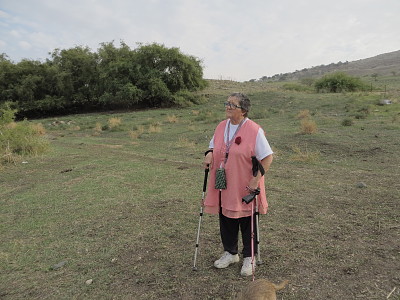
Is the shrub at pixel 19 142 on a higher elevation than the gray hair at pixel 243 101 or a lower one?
lower

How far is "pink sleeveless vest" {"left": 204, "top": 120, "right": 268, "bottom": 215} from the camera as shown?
3547 millimetres

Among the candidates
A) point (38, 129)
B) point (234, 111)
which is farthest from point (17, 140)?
point (234, 111)

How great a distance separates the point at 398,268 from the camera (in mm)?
3783

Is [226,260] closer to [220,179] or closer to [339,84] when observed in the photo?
[220,179]

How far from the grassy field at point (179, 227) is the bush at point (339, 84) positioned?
2401cm

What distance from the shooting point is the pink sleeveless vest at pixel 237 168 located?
3547 millimetres

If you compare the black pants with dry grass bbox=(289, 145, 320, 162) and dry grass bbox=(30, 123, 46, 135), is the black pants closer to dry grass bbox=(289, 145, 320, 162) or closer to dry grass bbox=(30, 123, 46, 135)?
dry grass bbox=(289, 145, 320, 162)

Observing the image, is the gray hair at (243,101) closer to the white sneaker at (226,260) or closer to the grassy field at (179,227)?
the white sneaker at (226,260)

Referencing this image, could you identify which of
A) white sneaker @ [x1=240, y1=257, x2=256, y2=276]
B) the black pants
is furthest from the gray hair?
white sneaker @ [x1=240, y1=257, x2=256, y2=276]

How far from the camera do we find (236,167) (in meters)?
3.61

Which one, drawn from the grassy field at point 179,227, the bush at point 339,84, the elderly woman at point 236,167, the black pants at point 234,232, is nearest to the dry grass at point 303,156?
the grassy field at point 179,227

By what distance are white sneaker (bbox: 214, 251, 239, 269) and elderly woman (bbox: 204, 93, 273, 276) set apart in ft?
0.06

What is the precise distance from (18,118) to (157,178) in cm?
3362

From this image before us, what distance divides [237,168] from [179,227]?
7.02 ft
